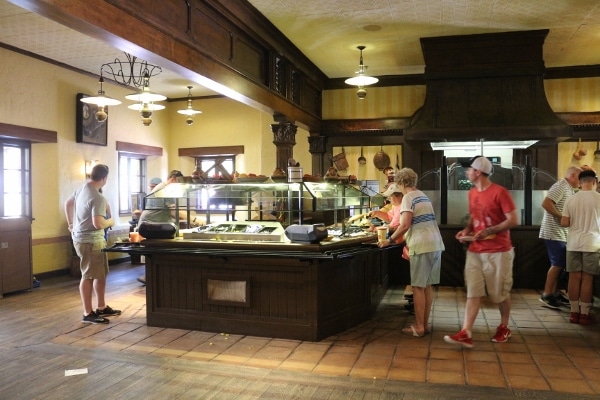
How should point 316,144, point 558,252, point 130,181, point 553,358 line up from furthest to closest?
point 130,181, point 316,144, point 558,252, point 553,358

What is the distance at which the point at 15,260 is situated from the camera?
6.95m

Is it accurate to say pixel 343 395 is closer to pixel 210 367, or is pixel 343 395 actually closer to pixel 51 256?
pixel 210 367

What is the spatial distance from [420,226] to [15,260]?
544 centimetres

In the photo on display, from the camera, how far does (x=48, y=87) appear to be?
8172 mm

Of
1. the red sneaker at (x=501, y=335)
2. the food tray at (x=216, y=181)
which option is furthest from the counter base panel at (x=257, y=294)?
the red sneaker at (x=501, y=335)

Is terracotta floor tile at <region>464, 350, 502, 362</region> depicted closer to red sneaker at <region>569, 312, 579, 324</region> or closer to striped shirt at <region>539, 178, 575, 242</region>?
red sneaker at <region>569, 312, 579, 324</region>

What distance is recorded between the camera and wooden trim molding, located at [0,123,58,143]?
24.2 ft

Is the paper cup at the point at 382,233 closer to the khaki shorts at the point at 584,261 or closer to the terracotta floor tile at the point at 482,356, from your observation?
the terracotta floor tile at the point at 482,356

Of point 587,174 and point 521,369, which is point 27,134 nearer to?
point 521,369

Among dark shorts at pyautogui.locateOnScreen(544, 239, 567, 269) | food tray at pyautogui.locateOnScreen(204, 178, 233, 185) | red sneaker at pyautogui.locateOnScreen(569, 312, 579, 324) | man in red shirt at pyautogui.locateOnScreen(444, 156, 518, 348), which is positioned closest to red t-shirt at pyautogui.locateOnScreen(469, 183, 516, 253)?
man in red shirt at pyautogui.locateOnScreen(444, 156, 518, 348)

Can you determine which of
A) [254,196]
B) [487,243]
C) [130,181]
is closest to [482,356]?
[487,243]

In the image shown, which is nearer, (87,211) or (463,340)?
(463,340)

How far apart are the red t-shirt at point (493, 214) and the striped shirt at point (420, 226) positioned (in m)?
0.40

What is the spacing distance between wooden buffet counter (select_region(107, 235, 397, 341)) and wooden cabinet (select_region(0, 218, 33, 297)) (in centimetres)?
257
